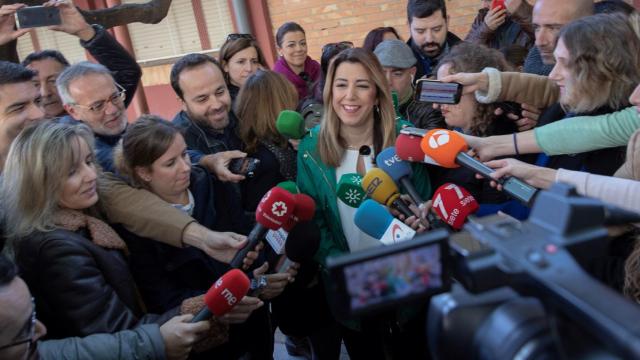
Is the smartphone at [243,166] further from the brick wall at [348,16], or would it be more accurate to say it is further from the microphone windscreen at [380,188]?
the brick wall at [348,16]

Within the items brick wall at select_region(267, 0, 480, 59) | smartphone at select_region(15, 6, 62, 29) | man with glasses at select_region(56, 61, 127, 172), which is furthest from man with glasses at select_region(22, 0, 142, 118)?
brick wall at select_region(267, 0, 480, 59)

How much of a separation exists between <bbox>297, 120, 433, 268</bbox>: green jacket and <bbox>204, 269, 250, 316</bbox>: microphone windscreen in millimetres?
681

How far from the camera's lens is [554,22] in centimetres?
233

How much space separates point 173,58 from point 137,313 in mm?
7429

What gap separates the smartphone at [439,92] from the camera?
→ 6.11 ft

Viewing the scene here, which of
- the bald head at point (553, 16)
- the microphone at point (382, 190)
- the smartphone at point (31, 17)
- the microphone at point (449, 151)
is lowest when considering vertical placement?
the microphone at point (382, 190)

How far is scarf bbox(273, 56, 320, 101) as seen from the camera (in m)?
3.79

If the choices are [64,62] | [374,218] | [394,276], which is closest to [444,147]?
[374,218]

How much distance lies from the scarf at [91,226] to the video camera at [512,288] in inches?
41.9

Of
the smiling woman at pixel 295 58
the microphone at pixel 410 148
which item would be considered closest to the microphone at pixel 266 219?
the microphone at pixel 410 148

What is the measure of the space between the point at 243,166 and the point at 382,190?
71cm

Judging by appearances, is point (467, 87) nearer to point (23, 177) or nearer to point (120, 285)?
point (120, 285)

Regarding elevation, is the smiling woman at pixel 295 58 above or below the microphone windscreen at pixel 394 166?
above

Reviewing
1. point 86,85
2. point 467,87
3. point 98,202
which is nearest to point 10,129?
point 86,85
